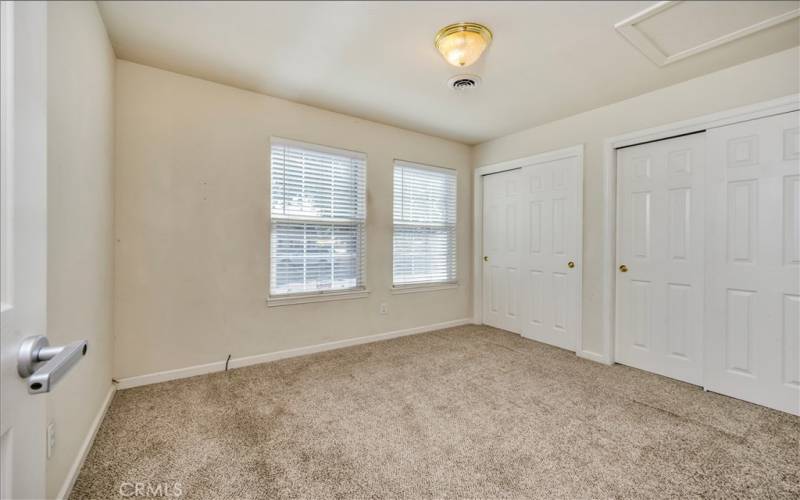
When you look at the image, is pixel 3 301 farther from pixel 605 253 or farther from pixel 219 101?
pixel 605 253

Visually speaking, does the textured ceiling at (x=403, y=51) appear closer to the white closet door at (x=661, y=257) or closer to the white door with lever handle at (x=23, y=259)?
the white closet door at (x=661, y=257)

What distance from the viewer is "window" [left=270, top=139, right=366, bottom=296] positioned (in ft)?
10.6

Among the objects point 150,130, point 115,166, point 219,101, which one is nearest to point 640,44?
point 219,101

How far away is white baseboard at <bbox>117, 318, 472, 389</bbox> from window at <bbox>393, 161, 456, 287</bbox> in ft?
1.96

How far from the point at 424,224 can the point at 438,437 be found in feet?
8.80

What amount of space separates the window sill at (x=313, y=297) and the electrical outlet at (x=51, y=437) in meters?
1.78

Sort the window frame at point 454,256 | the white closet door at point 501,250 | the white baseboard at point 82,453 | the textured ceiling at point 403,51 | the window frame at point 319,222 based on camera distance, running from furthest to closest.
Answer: the white closet door at point 501,250 < the window frame at point 454,256 < the window frame at point 319,222 < the textured ceiling at point 403,51 < the white baseboard at point 82,453

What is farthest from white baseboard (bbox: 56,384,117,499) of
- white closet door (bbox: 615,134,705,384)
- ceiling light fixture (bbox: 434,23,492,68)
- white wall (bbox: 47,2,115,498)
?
white closet door (bbox: 615,134,705,384)

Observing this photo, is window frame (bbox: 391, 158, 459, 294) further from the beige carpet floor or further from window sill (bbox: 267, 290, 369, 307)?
the beige carpet floor

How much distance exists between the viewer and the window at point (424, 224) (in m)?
4.07

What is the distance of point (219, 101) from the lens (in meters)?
2.91

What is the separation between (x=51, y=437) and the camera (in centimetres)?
138

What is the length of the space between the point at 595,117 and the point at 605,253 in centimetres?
136

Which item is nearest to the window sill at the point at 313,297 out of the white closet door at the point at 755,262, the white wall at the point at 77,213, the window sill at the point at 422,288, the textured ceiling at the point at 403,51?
the window sill at the point at 422,288
